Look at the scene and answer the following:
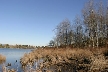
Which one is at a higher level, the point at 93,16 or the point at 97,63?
the point at 93,16

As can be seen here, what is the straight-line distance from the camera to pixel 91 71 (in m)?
13.5

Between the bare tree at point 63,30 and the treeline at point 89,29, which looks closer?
the treeline at point 89,29

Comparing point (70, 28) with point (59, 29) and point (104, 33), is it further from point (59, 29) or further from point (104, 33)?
point (104, 33)

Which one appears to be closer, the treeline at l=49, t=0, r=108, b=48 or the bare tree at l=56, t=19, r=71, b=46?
the treeline at l=49, t=0, r=108, b=48

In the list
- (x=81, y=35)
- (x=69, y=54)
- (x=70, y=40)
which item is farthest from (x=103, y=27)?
(x=69, y=54)

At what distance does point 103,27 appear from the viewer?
55.4m

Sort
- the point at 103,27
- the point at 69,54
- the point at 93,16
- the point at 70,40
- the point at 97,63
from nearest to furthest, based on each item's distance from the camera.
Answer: the point at 97,63 < the point at 69,54 < the point at 93,16 < the point at 103,27 < the point at 70,40

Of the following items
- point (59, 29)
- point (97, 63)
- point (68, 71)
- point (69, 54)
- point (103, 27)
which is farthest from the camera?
point (59, 29)

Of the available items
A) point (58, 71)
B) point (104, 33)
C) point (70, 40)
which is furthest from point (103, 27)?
point (58, 71)

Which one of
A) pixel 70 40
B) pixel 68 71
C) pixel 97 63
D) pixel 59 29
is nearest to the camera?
pixel 97 63

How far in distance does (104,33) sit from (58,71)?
42.3 metres

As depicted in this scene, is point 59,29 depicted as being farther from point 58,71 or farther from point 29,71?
point 29,71

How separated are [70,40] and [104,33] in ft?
58.0

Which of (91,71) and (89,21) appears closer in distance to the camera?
(91,71)
